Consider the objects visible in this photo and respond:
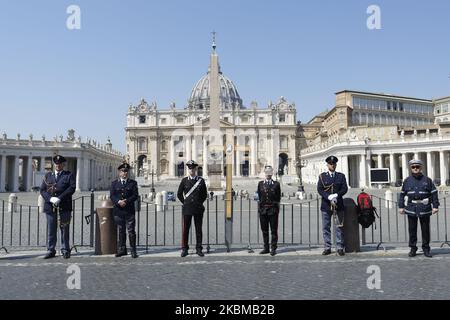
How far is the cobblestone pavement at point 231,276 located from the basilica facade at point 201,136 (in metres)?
87.1

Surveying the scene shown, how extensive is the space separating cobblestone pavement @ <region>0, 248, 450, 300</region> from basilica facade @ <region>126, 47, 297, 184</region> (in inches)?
3429

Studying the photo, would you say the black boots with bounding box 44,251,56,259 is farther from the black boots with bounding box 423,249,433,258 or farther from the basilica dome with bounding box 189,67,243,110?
the basilica dome with bounding box 189,67,243,110

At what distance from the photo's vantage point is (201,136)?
97188 mm

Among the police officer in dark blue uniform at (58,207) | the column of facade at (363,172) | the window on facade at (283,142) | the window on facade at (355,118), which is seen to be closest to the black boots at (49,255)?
the police officer in dark blue uniform at (58,207)

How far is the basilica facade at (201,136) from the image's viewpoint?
317ft

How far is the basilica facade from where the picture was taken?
A: 96688 millimetres

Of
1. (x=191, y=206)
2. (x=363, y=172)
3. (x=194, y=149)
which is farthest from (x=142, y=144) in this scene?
(x=191, y=206)

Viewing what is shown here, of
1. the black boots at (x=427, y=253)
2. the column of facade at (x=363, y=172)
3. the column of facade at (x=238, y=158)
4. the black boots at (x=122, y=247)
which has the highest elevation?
the column of facade at (x=238, y=158)

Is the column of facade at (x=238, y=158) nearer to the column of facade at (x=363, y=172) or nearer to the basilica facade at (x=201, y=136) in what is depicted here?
the basilica facade at (x=201, y=136)

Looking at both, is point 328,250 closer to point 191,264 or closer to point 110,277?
point 191,264

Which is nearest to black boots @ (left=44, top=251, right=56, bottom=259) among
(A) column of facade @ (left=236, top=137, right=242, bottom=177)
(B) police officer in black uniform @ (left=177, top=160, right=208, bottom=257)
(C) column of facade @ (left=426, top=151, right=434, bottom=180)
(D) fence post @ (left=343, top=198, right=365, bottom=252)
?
(B) police officer in black uniform @ (left=177, top=160, right=208, bottom=257)

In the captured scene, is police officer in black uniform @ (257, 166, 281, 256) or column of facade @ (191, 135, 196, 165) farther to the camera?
column of facade @ (191, 135, 196, 165)

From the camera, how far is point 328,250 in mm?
8406
